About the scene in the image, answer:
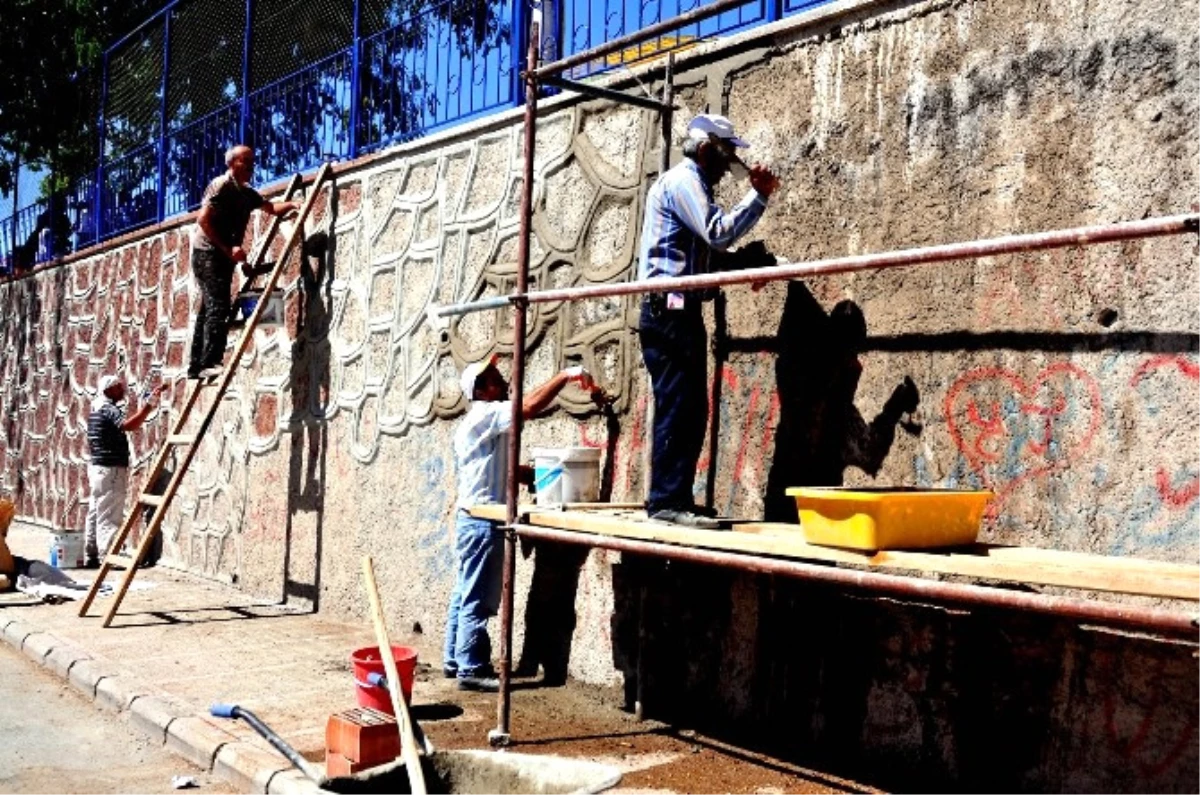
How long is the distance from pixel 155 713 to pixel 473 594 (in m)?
1.66

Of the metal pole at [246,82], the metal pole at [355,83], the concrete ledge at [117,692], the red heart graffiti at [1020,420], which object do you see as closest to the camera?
the red heart graffiti at [1020,420]

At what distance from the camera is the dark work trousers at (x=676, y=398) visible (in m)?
5.07

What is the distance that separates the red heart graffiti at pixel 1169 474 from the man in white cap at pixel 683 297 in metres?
1.57

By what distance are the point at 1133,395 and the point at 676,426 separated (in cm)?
176

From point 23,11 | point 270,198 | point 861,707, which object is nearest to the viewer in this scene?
point 861,707

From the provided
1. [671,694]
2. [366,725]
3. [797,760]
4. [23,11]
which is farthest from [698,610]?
[23,11]

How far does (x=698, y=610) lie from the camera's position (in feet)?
18.8

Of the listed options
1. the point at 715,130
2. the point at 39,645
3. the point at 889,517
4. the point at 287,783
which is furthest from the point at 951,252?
the point at 39,645

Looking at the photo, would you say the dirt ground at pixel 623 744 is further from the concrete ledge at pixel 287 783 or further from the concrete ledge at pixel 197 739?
the concrete ledge at pixel 197 739

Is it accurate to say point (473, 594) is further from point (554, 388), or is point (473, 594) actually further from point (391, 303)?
point (391, 303)

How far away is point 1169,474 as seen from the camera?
411cm

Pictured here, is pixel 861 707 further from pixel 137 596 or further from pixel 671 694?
pixel 137 596

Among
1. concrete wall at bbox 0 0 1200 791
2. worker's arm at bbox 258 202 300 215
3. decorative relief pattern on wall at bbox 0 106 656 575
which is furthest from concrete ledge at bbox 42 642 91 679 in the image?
worker's arm at bbox 258 202 300 215

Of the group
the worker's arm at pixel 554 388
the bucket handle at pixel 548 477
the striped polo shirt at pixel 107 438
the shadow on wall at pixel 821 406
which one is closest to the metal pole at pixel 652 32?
the shadow on wall at pixel 821 406
